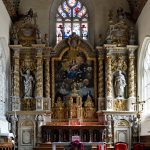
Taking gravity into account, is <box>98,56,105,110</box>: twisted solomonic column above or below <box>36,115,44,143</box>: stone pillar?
above

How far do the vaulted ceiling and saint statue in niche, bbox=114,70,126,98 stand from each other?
320cm

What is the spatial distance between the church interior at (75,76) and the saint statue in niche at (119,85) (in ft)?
0.16

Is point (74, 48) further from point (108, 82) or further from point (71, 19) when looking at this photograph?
point (108, 82)

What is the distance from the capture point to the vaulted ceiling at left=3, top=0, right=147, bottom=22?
22.7 m

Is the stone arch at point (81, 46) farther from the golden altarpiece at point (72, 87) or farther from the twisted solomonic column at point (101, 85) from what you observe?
the twisted solomonic column at point (101, 85)

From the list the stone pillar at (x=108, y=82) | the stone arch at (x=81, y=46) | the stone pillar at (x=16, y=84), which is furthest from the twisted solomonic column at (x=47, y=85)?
the stone pillar at (x=108, y=82)

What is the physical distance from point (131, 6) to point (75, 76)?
180 inches

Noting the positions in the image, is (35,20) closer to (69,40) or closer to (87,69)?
(69,40)

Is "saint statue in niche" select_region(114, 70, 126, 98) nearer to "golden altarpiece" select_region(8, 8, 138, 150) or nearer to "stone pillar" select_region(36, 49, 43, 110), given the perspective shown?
"golden altarpiece" select_region(8, 8, 138, 150)

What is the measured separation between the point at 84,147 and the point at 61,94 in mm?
5328

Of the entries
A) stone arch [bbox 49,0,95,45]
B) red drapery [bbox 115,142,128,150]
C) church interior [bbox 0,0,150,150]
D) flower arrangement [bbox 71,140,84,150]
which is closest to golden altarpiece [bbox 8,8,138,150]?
church interior [bbox 0,0,150,150]

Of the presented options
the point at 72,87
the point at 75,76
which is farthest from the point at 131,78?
the point at 72,87

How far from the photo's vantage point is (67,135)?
22.6 meters

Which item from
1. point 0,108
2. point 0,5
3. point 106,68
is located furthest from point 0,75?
point 106,68
